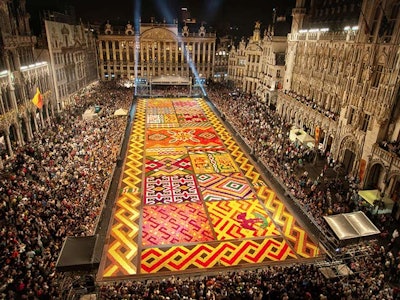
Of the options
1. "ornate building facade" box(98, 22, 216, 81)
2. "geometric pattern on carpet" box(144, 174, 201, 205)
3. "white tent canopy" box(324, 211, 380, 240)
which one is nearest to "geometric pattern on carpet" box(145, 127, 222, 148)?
"geometric pattern on carpet" box(144, 174, 201, 205)

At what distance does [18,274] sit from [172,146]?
65.8ft

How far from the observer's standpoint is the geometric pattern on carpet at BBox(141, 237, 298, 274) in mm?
15703

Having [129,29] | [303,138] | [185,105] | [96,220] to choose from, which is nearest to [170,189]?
[96,220]

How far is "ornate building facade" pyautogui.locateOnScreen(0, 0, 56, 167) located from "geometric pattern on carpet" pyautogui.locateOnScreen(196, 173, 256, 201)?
18.3 metres

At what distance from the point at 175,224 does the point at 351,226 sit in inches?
411

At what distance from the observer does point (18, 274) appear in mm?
12891

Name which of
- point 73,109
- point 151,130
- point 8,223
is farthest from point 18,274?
point 73,109

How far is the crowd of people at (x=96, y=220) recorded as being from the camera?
12914mm

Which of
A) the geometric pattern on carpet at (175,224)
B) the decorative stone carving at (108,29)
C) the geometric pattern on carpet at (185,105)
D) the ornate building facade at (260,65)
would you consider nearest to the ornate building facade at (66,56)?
the decorative stone carving at (108,29)

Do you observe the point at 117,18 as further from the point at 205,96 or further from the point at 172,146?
the point at 172,146

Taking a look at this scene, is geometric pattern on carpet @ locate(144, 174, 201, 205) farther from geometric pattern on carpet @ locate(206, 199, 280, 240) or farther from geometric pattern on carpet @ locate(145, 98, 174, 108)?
geometric pattern on carpet @ locate(145, 98, 174, 108)

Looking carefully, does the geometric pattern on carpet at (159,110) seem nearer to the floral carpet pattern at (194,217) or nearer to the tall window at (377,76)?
the floral carpet pattern at (194,217)

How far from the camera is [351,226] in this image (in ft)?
49.5

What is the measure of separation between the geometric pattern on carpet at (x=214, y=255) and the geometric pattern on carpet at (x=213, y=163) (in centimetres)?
942
